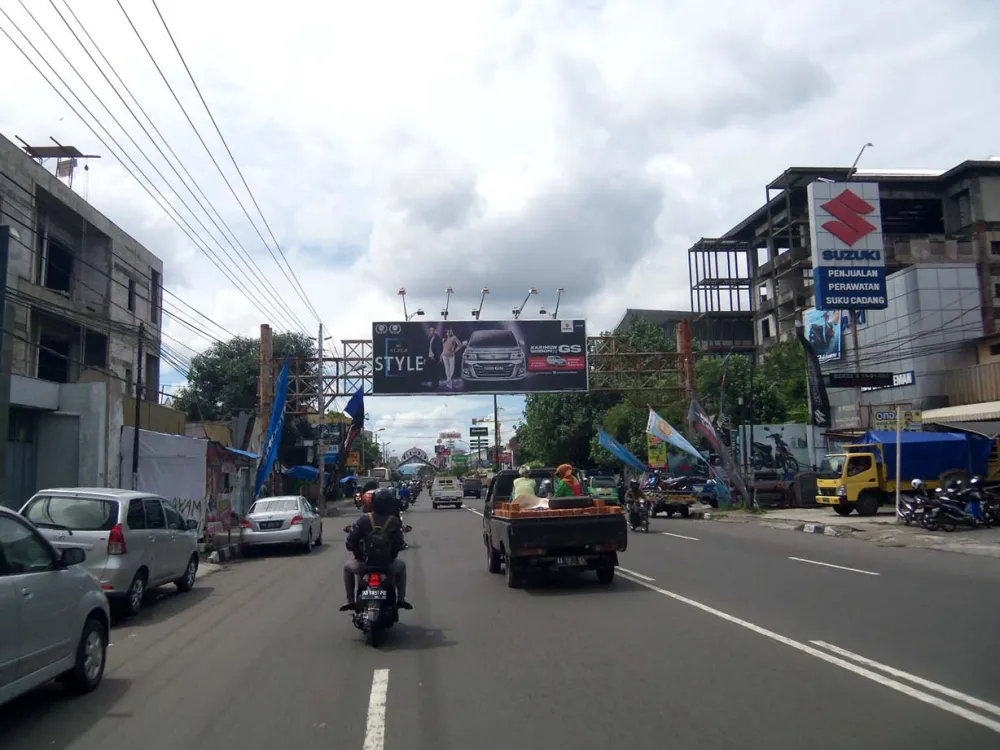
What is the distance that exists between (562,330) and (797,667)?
1181 inches

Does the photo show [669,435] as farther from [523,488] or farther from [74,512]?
[74,512]

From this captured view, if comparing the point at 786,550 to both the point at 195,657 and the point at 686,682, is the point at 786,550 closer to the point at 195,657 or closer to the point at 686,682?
the point at 686,682

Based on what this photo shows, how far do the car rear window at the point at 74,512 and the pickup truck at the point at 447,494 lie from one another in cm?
3725

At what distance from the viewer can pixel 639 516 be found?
956 inches

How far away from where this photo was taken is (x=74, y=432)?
21438 millimetres

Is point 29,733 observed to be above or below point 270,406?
below

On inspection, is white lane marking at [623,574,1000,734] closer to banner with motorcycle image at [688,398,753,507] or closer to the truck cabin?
the truck cabin

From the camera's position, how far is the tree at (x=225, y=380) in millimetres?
51594

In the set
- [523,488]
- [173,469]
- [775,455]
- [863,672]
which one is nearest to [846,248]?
[775,455]

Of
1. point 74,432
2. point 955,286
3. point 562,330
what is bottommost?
point 74,432

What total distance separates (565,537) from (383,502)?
3966mm

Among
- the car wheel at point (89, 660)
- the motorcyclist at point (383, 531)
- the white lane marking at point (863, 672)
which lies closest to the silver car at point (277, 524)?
the motorcyclist at point (383, 531)

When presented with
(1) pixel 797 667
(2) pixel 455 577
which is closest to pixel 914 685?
(1) pixel 797 667

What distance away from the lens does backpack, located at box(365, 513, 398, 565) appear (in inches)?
358
